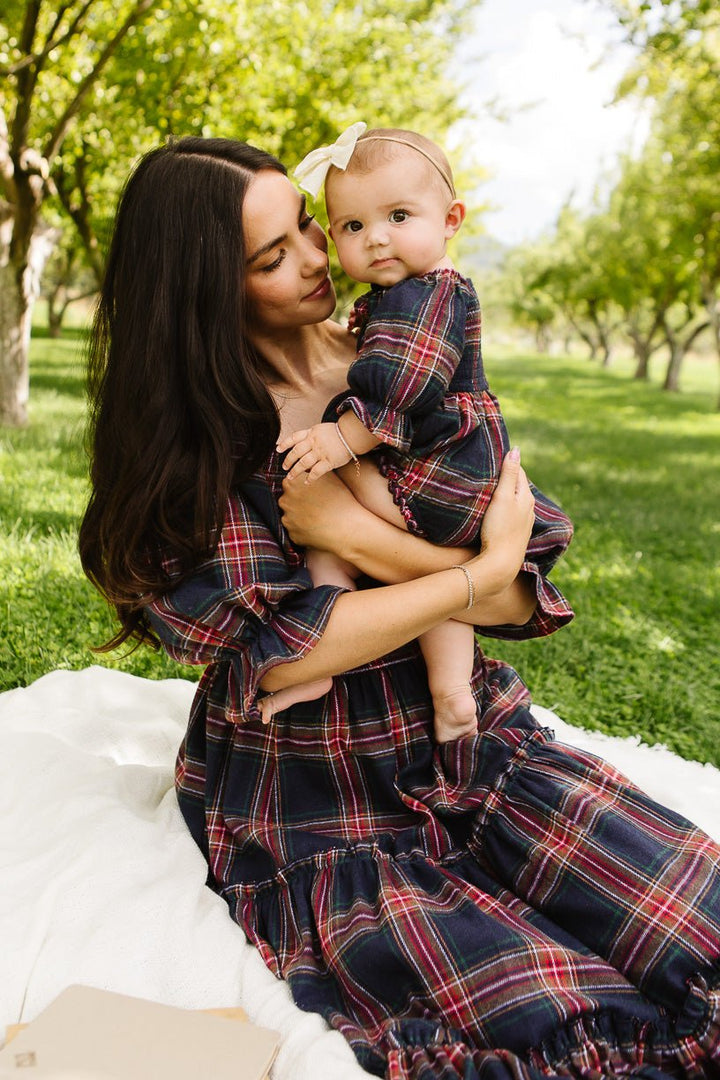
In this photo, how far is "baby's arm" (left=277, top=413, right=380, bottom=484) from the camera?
6.47 feet

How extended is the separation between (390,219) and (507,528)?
0.75 meters

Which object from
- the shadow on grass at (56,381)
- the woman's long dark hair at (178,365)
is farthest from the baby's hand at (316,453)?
the shadow on grass at (56,381)

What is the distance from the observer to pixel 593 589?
5727mm

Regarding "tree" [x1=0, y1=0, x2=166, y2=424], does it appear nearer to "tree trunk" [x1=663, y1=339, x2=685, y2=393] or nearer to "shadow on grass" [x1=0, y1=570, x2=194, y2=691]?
"shadow on grass" [x1=0, y1=570, x2=194, y2=691]

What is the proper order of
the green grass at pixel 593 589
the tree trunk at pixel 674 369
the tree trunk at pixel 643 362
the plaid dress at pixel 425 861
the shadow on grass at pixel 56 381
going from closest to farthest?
the plaid dress at pixel 425 861 → the green grass at pixel 593 589 → the shadow on grass at pixel 56 381 → the tree trunk at pixel 674 369 → the tree trunk at pixel 643 362

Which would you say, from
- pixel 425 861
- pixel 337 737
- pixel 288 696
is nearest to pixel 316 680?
pixel 288 696

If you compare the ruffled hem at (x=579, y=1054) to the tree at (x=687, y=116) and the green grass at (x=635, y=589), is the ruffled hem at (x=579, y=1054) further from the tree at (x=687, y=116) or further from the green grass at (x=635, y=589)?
the tree at (x=687, y=116)

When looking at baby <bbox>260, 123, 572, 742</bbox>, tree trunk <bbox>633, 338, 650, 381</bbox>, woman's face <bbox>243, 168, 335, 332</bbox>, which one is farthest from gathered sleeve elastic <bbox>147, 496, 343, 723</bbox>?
tree trunk <bbox>633, 338, 650, 381</bbox>

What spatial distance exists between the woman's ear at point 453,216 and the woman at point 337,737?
1.04 feet

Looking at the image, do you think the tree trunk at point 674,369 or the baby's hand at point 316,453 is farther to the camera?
the tree trunk at point 674,369

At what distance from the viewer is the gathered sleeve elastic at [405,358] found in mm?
1979

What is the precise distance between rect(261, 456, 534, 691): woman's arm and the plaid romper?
0.10 m

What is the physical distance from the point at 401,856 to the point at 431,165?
155 cm

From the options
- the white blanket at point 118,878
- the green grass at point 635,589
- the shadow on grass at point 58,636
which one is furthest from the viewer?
the green grass at point 635,589
